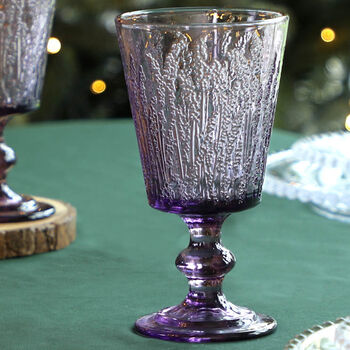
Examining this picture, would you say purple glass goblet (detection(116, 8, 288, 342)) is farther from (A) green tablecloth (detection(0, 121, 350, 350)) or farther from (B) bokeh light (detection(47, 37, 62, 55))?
(B) bokeh light (detection(47, 37, 62, 55))

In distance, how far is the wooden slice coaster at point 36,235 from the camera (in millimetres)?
903

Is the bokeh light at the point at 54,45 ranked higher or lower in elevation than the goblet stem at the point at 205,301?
lower

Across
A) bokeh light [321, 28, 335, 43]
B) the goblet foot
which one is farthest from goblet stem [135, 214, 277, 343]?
bokeh light [321, 28, 335, 43]

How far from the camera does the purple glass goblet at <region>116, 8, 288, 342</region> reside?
2.06 ft

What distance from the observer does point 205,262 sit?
69 centimetres

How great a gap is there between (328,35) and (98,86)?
0.79 meters

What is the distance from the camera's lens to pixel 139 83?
66 cm

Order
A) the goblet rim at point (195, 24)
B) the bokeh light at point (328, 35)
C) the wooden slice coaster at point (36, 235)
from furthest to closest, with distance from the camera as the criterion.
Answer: the bokeh light at point (328, 35), the wooden slice coaster at point (36, 235), the goblet rim at point (195, 24)

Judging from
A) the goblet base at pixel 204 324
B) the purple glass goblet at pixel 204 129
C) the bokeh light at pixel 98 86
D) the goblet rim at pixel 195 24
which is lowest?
the bokeh light at pixel 98 86

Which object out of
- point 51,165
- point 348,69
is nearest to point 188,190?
point 51,165

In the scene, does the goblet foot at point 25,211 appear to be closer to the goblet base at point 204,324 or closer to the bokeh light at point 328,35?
the goblet base at point 204,324

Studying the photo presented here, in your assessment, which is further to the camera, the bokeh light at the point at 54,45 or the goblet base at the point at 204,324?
the bokeh light at the point at 54,45

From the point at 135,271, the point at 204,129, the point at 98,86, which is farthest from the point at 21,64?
the point at 98,86

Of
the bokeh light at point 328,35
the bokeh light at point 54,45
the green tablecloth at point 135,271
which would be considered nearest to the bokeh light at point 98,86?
the bokeh light at point 54,45
